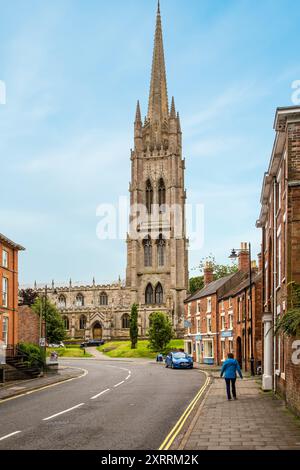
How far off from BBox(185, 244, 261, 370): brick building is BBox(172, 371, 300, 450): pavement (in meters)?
17.2

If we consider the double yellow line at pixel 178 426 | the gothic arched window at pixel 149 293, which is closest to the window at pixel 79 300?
the gothic arched window at pixel 149 293

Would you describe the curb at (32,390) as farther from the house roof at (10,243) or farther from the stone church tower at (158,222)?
the stone church tower at (158,222)

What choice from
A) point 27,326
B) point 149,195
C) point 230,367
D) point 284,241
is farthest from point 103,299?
point 284,241

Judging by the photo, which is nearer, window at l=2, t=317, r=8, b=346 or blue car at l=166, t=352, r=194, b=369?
window at l=2, t=317, r=8, b=346

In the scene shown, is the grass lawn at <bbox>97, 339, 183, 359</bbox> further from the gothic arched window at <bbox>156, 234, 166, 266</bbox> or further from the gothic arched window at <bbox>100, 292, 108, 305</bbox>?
the gothic arched window at <bbox>100, 292, 108, 305</bbox>

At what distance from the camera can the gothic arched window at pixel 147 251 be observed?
109 meters

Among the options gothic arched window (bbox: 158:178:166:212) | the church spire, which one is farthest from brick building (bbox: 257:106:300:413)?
the church spire

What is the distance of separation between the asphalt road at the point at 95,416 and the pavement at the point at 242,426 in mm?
797

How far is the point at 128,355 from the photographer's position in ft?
253

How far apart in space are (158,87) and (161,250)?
33.0 metres

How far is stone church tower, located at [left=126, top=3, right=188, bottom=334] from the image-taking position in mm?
105250

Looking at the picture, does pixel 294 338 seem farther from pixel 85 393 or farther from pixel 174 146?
pixel 174 146

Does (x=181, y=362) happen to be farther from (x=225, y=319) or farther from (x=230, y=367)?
(x=230, y=367)
